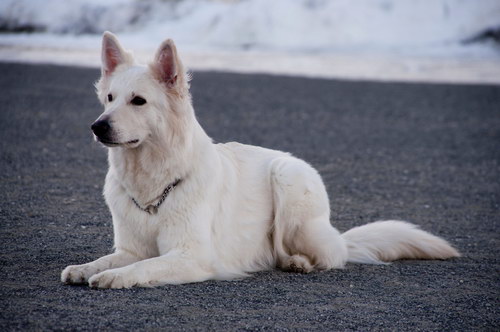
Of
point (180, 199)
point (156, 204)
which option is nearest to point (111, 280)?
point (156, 204)

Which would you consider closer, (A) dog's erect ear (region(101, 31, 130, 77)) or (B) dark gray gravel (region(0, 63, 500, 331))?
(B) dark gray gravel (region(0, 63, 500, 331))

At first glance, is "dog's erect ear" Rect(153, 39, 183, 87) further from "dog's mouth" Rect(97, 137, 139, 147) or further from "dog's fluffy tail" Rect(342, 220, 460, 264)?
"dog's fluffy tail" Rect(342, 220, 460, 264)

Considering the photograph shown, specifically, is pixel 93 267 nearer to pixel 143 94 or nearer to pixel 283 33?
pixel 143 94

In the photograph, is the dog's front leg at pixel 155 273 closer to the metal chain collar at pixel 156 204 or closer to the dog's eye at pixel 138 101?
the metal chain collar at pixel 156 204

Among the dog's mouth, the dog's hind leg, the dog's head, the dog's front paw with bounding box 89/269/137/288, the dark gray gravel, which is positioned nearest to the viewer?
the dark gray gravel

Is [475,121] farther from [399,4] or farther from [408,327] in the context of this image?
[399,4]

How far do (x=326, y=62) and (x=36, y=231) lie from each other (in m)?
22.4

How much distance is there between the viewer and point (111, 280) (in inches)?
212

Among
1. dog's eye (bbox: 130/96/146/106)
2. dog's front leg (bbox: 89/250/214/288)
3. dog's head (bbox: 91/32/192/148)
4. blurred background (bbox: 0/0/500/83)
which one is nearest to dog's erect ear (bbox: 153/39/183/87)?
dog's head (bbox: 91/32/192/148)

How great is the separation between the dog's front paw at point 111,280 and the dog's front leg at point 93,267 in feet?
0.68

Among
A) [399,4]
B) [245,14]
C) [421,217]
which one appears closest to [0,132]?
[421,217]

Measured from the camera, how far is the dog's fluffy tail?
270 inches

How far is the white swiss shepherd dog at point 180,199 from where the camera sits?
5.60 meters

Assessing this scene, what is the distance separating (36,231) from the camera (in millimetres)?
7234
